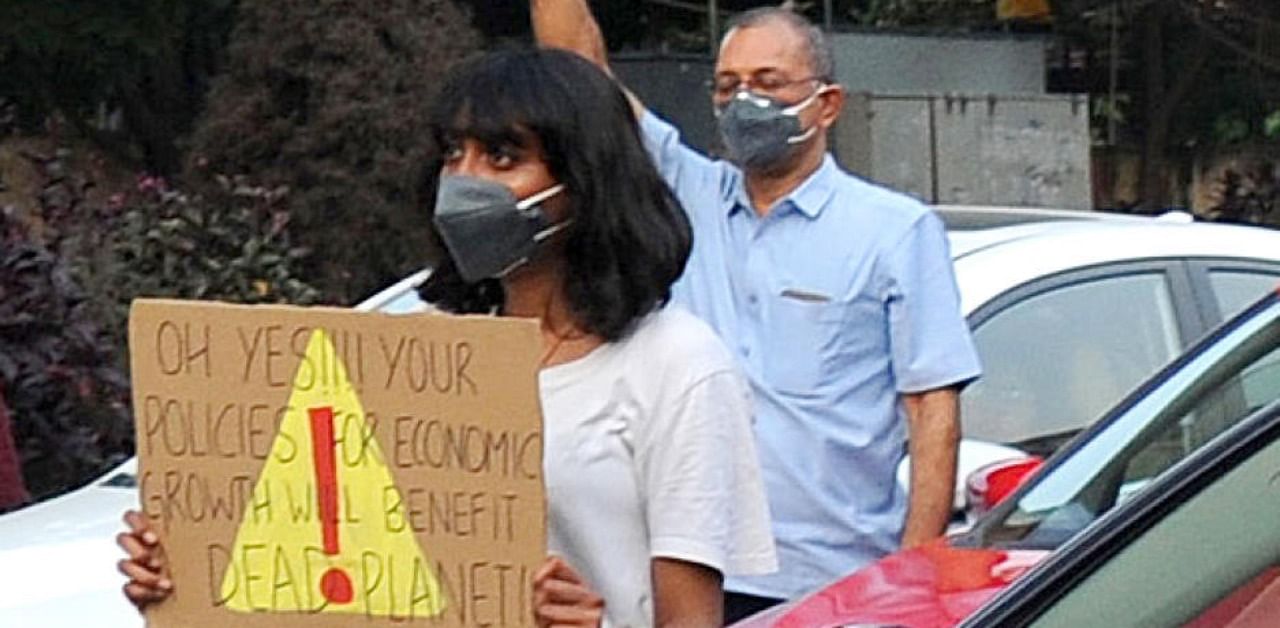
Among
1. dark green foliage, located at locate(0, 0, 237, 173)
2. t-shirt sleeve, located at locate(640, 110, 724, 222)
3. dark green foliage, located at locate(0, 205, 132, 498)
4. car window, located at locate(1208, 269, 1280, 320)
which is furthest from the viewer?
dark green foliage, located at locate(0, 0, 237, 173)

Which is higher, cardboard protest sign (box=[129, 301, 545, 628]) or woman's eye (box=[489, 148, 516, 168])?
woman's eye (box=[489, 148, 516, 168])

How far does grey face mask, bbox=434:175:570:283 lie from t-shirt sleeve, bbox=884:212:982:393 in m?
1.08

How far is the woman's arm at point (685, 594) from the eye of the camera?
3051mm

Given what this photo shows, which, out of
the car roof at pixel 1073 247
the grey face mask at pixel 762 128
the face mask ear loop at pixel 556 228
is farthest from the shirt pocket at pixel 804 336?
the car roof at pixel 1073 247

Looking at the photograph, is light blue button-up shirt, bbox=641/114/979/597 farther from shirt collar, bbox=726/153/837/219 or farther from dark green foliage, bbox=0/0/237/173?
dark green foliage, bbox=0/0/237/173

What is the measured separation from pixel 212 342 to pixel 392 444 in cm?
28

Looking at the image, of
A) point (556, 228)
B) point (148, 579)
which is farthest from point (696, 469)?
point (148, 579)

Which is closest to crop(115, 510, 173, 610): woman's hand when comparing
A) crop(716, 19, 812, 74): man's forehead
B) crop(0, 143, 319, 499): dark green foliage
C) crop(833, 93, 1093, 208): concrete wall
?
crop(716, 19, 812, 74): man's forehead

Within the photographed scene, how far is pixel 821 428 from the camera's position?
4.14m

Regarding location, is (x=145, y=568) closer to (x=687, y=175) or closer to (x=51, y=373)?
(x=687, y=175)

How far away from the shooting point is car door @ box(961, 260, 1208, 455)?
5637 mm

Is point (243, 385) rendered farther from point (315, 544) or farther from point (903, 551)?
point (903, 551)

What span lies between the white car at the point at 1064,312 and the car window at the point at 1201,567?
2.66 m

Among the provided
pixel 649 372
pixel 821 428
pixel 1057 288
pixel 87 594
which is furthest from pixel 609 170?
pixel 1057 288
